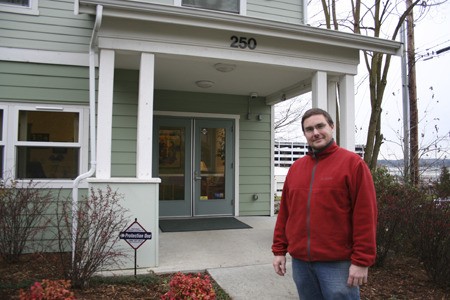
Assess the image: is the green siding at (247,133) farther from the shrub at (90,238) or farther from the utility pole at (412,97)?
the utility pole at (412,97)

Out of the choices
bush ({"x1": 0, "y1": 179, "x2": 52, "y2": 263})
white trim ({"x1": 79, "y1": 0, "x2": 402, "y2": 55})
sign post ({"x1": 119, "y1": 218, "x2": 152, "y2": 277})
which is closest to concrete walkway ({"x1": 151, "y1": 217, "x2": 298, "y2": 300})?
sign post ({"x1": 119, "y1": 218, "x2": 152, "y2": 277})

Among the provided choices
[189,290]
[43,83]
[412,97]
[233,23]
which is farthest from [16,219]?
[412,97]

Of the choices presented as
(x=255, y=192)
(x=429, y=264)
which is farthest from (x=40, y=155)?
(x=429, y=264)

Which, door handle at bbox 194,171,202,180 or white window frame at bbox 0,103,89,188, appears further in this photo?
door handle at bbox 194,171,202,180

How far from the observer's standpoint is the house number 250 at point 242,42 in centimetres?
487

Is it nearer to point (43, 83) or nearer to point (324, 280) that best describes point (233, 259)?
point (324, 280)

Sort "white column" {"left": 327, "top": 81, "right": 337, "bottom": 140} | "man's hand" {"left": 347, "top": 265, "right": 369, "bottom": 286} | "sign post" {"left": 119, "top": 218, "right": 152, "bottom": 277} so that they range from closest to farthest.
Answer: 1. "man's hand" {"left": 347, "top": 265, "right": 369, "bottom": 286}
2. "sign post" {"left": 119, "top": 218, "right": 152, "bottom": 277}
3. "white column" {"left": 327, "top": 81, "right": 337, "bottom": 140}

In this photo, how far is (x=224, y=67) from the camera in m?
5.41

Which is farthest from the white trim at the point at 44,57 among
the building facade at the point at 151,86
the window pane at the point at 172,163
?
the window pane at the point at 172,163

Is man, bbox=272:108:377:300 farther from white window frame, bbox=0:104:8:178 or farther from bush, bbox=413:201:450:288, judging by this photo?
white window frame, bbox=0:104:8:178

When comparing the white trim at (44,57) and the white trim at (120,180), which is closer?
the white trim at (120,180)

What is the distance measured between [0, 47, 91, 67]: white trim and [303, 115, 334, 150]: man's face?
4.36 meters

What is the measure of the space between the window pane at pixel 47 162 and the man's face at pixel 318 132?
13.9ft

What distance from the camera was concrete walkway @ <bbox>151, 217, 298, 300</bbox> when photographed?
3.86 metres
